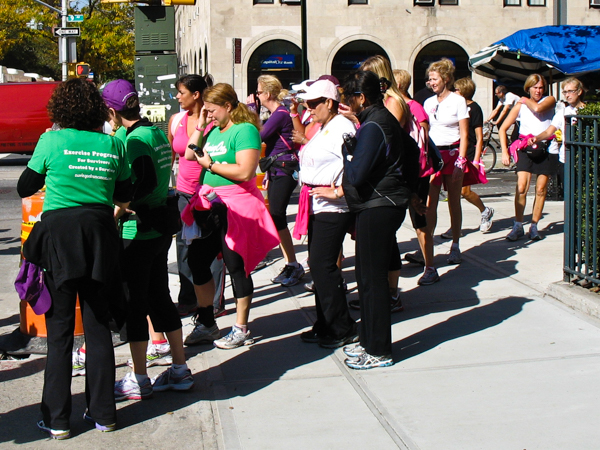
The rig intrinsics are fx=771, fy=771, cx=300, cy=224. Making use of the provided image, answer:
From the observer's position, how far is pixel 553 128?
344 inches

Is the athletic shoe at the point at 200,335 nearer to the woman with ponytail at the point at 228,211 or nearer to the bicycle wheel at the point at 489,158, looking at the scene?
Result: the woman with ponytail at the point at 228,211

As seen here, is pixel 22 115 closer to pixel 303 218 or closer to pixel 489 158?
pixel 489 158

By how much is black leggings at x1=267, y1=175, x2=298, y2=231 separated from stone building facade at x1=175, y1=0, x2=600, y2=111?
2271 centimetres

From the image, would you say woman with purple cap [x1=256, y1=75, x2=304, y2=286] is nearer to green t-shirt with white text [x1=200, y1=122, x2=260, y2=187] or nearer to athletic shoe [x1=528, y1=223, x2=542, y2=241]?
green t-shirt with white text [x1=200, y1=122, x2=260, y2=187]

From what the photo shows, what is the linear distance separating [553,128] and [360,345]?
4.84 m

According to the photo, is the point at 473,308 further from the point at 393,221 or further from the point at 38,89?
the point at 38,89

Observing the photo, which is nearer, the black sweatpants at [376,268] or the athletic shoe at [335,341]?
the black sweatpants at [376,268]

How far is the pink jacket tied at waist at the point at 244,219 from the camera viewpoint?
17.5 ft

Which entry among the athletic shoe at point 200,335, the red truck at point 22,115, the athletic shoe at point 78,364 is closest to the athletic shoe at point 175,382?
the athletic shoe at point 78,364

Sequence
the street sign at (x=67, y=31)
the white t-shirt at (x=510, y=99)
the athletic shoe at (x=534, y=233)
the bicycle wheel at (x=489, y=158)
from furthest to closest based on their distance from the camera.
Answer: the street sign at (x=67, y=31) < the white t-shirt at (x=510, y=99) < the bicycle wheel at (x=489, y=158) < the athletic shoe at (x=534, y=233)

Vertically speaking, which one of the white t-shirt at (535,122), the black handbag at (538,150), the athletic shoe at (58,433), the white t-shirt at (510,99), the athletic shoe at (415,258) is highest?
the white t-shirt at (510,99)

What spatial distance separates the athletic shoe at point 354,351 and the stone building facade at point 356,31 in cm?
2520

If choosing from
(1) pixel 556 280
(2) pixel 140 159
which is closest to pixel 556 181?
(1) pixel 556 280

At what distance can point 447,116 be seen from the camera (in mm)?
7672
